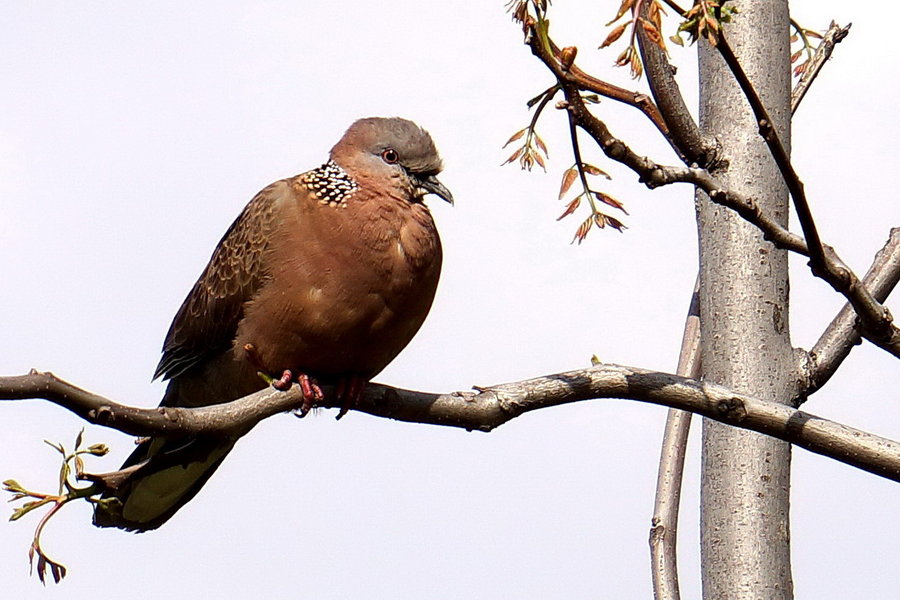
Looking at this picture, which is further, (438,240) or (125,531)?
(125,531)

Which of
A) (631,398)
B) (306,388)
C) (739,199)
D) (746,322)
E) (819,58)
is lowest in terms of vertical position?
(631,398)

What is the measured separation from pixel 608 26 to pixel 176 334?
8.48 ft

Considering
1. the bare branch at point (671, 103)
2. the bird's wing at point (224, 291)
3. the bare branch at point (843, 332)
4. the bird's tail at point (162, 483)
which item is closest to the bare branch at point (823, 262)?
the bare branch at point (671, 103)

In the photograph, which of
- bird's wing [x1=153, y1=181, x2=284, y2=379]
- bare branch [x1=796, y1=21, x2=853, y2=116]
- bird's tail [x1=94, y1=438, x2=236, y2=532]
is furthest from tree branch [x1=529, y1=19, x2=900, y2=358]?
bird's tail [x1=94, y1=438, x2=236, y2=532]

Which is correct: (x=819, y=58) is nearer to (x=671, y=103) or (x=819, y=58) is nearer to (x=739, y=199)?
(x=671, y=103)

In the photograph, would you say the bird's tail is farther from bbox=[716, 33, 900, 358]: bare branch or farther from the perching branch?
bbox=[716, 33, 900, 358]: bare branch

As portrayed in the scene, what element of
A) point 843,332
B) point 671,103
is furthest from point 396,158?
point 843,332

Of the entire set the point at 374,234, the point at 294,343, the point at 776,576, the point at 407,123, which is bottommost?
the point at 776,576

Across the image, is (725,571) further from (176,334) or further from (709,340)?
(176,334)

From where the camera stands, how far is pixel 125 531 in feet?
14.1

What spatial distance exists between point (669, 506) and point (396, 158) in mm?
1416

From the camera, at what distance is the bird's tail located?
13.9ft

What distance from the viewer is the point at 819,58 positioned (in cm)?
400

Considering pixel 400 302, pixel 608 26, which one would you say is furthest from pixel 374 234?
pixel 608 26
